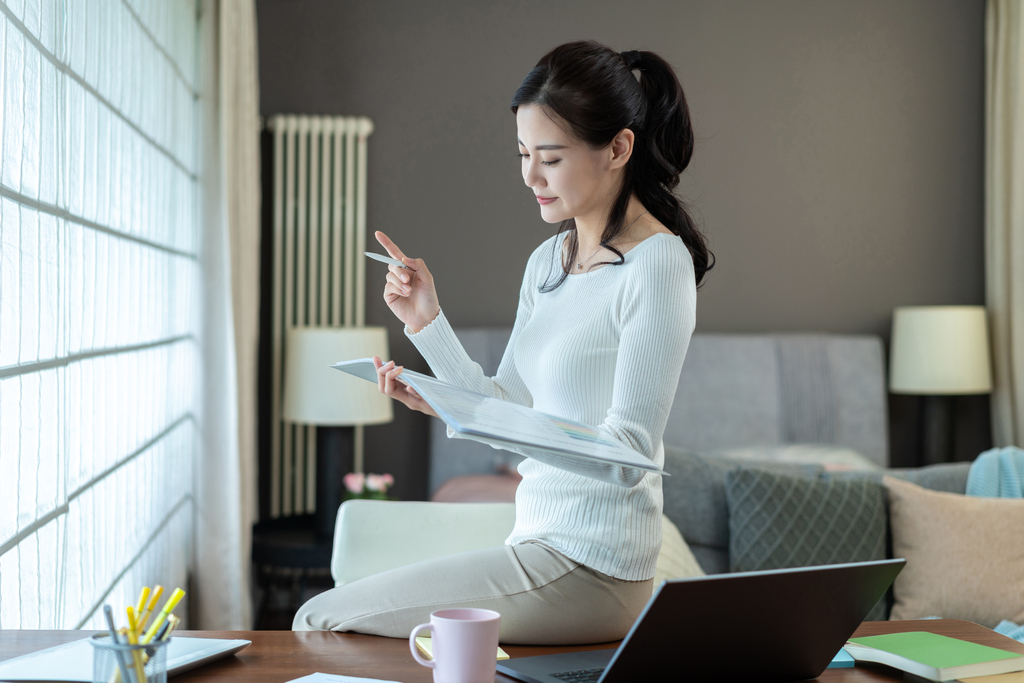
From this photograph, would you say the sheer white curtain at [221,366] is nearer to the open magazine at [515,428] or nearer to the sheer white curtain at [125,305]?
the sheer white curtain at [125,305]

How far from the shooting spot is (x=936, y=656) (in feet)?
2.71

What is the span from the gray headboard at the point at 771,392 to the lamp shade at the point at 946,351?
0.45ft

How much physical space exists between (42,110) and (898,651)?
144cm

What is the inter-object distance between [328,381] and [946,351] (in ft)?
7.93

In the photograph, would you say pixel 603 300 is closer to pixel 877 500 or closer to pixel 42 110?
pixel 42 110

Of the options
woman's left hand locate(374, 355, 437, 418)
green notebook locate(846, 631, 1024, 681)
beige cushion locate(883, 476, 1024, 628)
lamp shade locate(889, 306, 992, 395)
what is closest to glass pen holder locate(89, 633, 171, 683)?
woman's left hand locate(374, 355, 437, 418)

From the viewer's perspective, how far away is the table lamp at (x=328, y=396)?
2916 mm

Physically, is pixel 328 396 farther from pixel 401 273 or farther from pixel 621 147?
pixel 621 147

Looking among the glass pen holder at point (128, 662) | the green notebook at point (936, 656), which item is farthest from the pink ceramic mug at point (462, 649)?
the green notebook at point (936, 656)

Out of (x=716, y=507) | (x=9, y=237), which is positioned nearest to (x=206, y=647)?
(x=9, y=237)

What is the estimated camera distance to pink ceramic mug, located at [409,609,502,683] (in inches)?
27.5

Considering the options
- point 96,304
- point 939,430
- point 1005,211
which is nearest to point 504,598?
point 96,304

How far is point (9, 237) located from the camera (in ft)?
4.06

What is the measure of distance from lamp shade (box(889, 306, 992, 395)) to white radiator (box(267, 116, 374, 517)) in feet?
7.36
